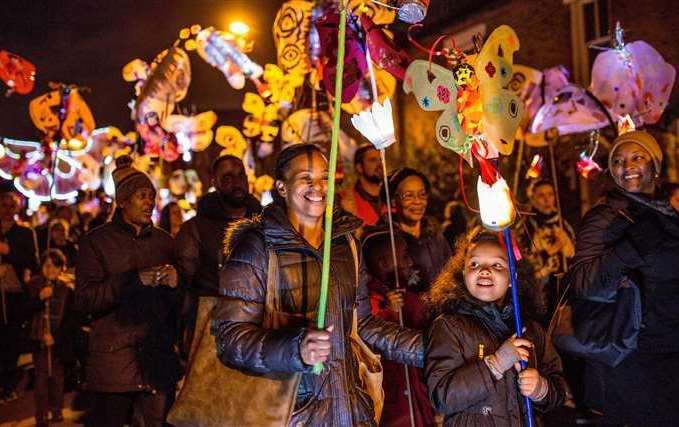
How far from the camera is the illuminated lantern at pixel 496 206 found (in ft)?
11.2

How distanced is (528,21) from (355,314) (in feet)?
43.2

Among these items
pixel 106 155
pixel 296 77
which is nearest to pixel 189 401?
pixel 296 77

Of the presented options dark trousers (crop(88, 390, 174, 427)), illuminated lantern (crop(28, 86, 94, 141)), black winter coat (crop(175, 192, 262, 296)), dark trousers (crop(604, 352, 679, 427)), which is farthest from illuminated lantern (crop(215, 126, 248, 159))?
dark trousers (crop(604, 352, 679, 427))

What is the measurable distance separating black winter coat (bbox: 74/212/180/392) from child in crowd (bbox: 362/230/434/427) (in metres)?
1.54

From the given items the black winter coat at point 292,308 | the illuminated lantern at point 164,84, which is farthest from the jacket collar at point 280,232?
the illuminated lantern at point 164,84

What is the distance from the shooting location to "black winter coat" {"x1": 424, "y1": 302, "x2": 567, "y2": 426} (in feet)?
10.8

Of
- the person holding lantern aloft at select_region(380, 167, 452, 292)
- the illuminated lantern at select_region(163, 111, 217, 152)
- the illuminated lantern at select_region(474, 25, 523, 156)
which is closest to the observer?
the illuminated lantern at select_region(474, 25, 523, 156)

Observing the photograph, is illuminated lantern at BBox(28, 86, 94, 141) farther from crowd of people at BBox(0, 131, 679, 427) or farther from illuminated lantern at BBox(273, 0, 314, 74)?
crowd of people at BBox(0, 131, 679, 427)

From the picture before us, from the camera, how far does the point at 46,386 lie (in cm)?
746

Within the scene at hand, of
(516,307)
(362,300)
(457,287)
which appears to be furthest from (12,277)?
(516,307)

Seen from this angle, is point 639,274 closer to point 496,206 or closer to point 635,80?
point 496,206

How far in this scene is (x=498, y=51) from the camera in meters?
3.71

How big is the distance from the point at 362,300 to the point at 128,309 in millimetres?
2164

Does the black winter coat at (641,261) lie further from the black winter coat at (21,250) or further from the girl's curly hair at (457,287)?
the black winter coat at (21,250)
